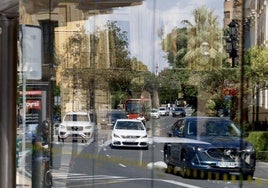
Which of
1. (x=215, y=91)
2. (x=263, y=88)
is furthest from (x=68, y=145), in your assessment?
(x=263, y=88)

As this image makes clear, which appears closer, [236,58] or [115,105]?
[236,58]

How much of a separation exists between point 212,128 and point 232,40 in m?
0.44

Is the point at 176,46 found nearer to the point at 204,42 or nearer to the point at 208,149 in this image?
the point at 204,42

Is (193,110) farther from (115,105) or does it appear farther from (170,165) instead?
(115,105)

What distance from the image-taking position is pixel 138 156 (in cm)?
322

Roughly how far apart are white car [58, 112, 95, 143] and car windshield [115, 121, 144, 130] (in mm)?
174

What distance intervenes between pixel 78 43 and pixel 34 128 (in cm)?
59

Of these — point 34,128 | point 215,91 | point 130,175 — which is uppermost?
point 215,91

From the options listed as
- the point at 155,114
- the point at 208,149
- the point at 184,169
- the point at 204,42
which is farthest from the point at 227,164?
the point at 204,42

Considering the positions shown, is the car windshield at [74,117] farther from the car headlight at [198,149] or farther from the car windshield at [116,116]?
the car headlight at [198,149]

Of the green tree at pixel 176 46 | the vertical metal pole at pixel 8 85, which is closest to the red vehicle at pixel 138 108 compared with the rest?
the green tree at pixel 176 46

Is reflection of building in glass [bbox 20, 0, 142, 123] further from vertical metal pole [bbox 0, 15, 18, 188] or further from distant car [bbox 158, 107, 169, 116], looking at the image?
distant car [bbox 158, 107, 169, 116]

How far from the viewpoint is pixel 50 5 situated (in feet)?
11.7

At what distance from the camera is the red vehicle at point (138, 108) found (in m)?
3.21
